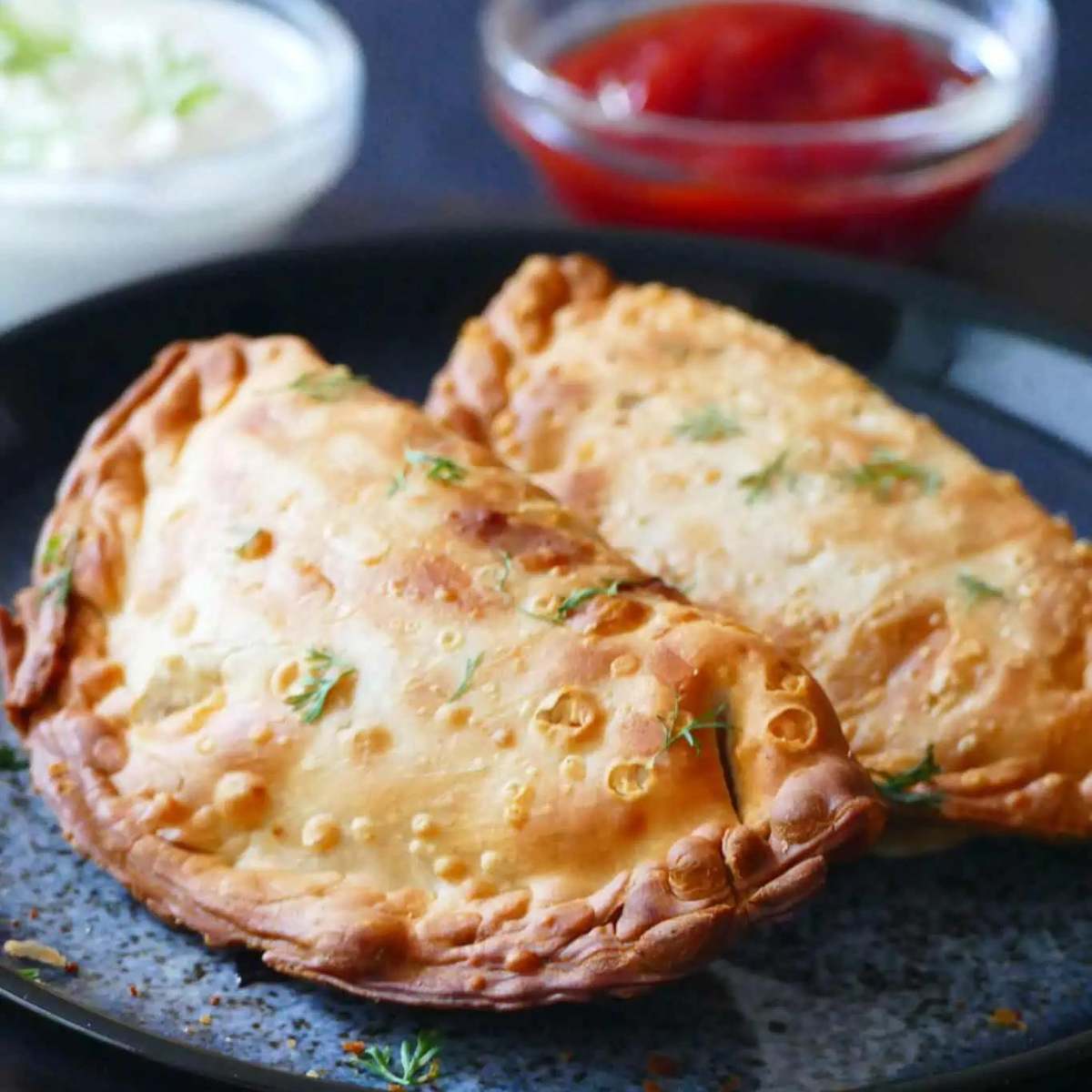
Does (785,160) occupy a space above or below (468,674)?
below

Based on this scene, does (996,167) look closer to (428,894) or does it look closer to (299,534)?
(299,534)

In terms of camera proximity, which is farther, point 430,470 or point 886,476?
point 886,476

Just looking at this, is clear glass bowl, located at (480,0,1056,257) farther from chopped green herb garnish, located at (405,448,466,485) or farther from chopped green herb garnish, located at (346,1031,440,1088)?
chopped green herb garnish, located at (346,1031,440,1088)

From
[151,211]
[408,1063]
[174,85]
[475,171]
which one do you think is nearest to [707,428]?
[408,1063]

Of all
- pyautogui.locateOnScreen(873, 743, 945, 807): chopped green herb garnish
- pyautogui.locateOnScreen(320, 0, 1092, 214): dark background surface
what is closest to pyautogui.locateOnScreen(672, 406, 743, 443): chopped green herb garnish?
pyautogui.locateOnScreen(873, 743, 945, 807): chopped green herb garnish

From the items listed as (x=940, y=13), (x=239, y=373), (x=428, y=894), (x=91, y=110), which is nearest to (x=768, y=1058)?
(x=428, y=894)

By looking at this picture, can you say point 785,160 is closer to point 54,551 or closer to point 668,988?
point 54,551
